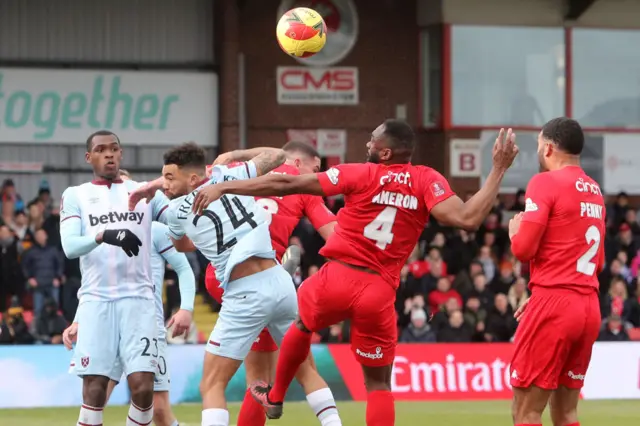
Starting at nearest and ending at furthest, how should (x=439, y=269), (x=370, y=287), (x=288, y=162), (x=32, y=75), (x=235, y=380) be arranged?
(x=370, y=287)
(x=288, y=162)
(x=235, y=380)
(x=439, y=269)
(x=32, y=75)

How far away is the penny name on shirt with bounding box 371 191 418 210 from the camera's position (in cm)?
855

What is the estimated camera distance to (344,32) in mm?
25141

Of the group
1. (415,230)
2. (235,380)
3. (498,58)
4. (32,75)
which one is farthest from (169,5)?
(415,230)

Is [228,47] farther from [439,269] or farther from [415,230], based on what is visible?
[415,230]

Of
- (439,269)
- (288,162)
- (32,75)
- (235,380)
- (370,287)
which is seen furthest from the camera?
(32,75)

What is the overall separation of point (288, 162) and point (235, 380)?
720cm

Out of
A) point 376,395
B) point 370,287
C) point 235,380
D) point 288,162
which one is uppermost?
point 288,162

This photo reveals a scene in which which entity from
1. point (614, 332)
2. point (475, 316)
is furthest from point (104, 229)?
point (614, 332)

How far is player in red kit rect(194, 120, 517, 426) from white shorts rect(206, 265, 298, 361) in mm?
277

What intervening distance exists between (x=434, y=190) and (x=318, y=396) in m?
1.97

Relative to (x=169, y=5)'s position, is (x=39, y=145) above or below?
below

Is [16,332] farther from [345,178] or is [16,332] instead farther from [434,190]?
[434,190]

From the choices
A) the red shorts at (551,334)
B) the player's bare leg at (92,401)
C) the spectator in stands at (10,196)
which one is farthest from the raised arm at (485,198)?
the spectator in stands at (10,196)

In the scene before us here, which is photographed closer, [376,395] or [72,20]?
[376,395]
